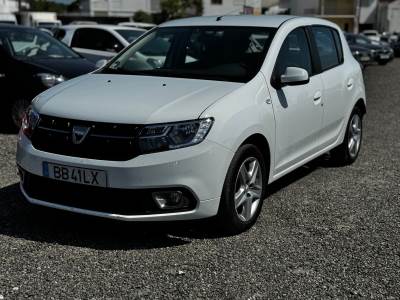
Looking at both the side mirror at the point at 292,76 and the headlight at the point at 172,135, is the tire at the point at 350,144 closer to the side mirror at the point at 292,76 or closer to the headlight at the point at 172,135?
the side mirror at the point at 292,76

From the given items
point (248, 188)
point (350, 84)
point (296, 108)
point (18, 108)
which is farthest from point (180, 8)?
point (248, 188)

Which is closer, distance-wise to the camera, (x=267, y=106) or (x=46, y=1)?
(x=267, y=106)

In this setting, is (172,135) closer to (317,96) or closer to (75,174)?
(75,174)

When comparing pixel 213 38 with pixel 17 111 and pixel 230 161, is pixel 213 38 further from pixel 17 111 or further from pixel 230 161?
pixel 17 111

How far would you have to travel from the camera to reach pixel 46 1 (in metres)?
82.1

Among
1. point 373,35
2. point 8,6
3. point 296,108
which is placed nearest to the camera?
Result: point 296,108

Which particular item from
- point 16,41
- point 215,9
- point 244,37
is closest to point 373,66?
point 16,41

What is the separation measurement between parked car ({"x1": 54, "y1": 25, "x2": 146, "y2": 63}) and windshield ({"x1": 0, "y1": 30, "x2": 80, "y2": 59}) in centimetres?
221

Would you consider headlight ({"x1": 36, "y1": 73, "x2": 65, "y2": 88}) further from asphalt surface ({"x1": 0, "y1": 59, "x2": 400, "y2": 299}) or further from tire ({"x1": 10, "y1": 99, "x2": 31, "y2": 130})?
asphalt surface ({"x1": 0, "y1": 59, "x2": 400, "y2": 299})

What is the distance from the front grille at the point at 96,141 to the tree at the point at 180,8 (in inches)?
2339

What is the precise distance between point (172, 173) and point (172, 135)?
0.25 meters

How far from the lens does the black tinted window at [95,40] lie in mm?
12102

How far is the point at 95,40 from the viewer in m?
→ 12.3

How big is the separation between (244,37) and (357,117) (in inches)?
93.9
